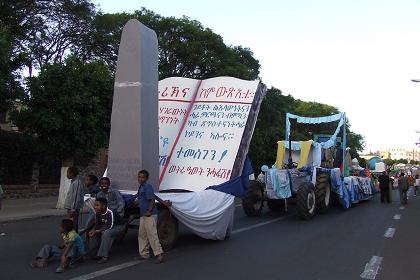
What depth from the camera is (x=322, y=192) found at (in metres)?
17.3

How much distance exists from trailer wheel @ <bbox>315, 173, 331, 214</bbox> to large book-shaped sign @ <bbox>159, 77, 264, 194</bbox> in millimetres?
6398

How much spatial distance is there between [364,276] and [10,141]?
1883cm

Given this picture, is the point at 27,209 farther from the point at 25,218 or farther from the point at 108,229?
the point at 108,229

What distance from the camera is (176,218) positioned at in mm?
10086

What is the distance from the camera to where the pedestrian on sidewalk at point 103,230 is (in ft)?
28.6

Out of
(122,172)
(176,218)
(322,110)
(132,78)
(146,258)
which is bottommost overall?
(146,258)

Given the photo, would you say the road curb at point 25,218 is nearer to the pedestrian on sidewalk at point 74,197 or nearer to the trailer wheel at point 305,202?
the pedestrian on sidewalk at point 74,197

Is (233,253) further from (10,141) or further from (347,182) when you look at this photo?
(10,141)

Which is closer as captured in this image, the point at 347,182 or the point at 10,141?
the point at 347,182

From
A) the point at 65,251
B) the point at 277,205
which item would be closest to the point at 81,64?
the point at 277,205

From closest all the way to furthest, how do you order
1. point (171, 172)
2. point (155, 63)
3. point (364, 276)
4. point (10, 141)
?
1. point (364, 276)
2. point (155, 63)
3. point (171, 172)
4. point (10, 141)

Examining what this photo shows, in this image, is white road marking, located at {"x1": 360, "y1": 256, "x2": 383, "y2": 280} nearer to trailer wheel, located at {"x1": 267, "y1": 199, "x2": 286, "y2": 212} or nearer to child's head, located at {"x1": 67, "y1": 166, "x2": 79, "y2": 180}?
child's head, located at {"x1": 67, "y1": 166, "x2": 79, "y2": 180}

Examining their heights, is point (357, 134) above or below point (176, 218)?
above

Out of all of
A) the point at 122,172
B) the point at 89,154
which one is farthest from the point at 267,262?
the point at 89,154
